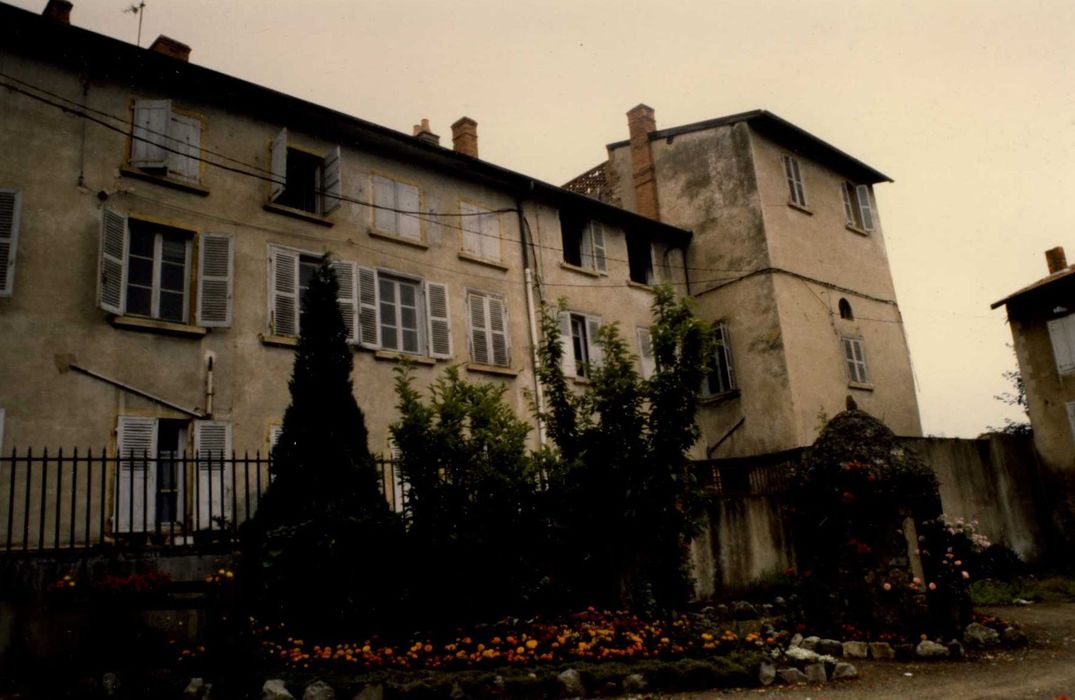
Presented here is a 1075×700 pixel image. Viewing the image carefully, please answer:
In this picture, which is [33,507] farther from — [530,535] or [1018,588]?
[1018,588]

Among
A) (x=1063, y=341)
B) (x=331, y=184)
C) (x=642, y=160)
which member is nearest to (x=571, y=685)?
(x=331, y=184)

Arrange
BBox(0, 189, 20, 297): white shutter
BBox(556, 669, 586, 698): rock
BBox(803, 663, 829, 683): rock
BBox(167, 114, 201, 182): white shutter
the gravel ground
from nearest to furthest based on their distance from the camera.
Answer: the gravel ground < BBox(556, 669, 586, 698): rock < BBox(803, 663, 829, 683): rock < BBox(0, 189, 20, 297): white shutter < BBox(167, 114, 201, 182): white shutter

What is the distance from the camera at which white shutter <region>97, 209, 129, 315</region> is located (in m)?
11.7

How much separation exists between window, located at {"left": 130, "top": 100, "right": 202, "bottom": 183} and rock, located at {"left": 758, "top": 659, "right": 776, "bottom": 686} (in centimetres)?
1127

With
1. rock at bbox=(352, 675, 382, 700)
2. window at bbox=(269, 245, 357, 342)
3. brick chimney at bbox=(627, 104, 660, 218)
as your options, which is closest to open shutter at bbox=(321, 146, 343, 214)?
window at bbox=(269, 245, 357, 342)

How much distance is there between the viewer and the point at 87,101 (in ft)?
40.9

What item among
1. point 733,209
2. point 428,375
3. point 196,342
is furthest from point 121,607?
point 733,209

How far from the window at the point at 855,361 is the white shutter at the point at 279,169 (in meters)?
14.2

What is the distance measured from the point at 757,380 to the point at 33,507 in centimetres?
1490

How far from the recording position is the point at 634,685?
7480mm

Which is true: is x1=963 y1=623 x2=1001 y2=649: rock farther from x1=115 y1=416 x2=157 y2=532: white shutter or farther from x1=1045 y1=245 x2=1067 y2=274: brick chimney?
x1=1045 y1=245 x2=1067 y2=274: brick chimney

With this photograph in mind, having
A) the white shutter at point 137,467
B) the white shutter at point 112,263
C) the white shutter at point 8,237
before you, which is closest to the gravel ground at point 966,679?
the white shutter at point 137,467

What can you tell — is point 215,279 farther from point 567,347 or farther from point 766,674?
point 766,674

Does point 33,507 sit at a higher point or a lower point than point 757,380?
lower
